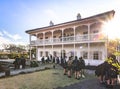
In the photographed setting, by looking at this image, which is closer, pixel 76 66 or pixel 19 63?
pixel 76 66

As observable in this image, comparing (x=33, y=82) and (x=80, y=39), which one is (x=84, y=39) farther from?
(x=33, y=82)

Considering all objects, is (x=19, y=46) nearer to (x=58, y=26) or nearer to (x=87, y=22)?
(x=58, y=26)

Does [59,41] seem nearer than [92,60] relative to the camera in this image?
No

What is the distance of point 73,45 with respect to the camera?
28.1 metres

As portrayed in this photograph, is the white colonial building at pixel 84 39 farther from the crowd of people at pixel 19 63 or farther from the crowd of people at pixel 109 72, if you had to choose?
the crowd of people at pixel 109 72

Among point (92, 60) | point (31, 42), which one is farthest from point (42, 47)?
point (92, 60)

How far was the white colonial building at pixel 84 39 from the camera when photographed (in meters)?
23.3

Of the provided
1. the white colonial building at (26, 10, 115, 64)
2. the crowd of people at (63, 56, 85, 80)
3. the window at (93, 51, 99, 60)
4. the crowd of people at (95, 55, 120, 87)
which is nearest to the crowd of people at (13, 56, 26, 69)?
the crowd of people at (63, 56, 85, 80)

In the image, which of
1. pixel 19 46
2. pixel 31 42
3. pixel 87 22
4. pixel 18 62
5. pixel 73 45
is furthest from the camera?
pixel 19 46

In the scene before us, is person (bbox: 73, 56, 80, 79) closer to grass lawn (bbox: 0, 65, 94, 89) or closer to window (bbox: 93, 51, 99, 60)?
grass lawn (bbox: 0, 65, 94, 89)

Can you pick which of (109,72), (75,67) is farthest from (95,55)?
(109,72)

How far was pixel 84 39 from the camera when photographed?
24734 mm

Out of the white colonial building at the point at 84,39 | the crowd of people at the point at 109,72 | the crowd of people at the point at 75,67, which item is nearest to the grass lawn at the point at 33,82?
the crowd of people at the point at 75,67

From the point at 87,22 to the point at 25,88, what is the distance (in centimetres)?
1680
